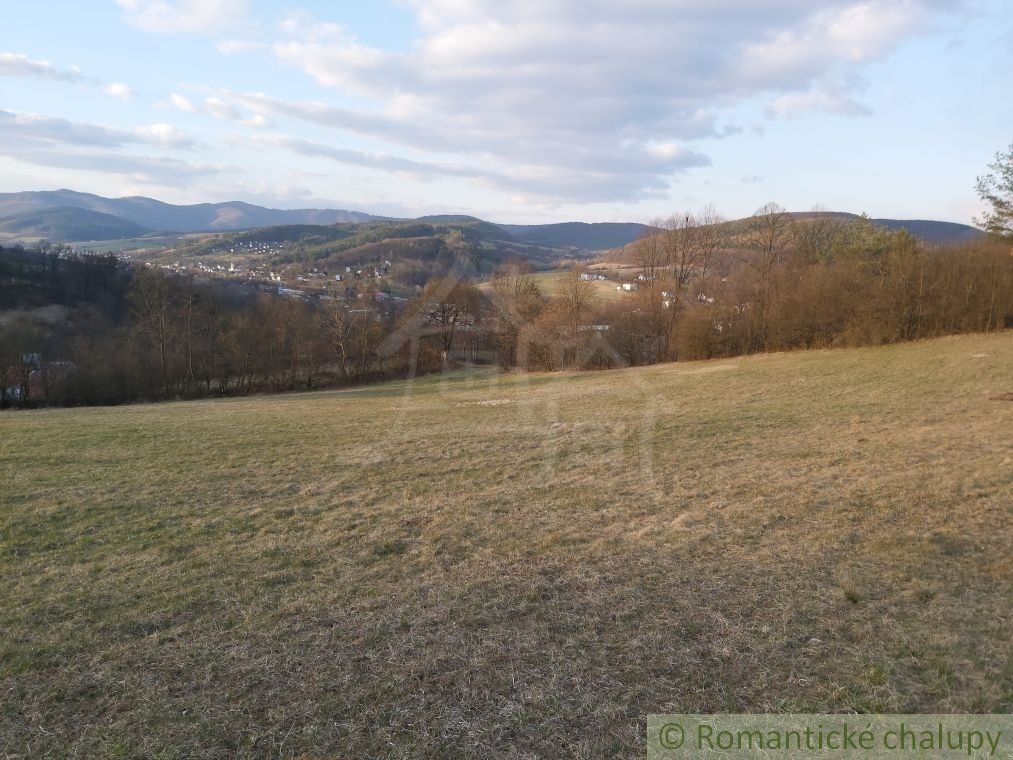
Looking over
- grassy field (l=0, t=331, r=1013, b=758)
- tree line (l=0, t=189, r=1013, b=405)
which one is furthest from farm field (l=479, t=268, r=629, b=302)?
grassy field (l=0, t=331, r=1013, b=758)

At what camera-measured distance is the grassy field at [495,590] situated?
4.12 meters

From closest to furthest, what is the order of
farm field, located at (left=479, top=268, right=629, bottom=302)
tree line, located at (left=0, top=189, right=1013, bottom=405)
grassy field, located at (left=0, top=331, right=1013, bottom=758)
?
1. grassy field, located at (left=0, top=331, right=1013, bottom=758)
2. tree line, located at (left=0, top=189, right=1013, bottom=405)
3. farm field, located at (left=479, top=268, right=629, bottom=302)

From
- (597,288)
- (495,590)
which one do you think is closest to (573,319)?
(597,288)

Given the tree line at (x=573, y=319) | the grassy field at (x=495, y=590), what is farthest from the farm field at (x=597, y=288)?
the grassy field at (x=495, y=590)

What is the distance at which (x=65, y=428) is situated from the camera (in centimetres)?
1758

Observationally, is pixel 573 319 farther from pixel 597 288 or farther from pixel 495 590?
pixel 495 590

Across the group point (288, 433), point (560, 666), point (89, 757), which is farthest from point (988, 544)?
point (288, 433)

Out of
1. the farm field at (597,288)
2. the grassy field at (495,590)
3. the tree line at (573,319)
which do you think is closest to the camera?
the grassy field at (495,590)

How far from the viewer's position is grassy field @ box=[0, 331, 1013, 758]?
4121 mm

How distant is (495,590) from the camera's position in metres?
5.99

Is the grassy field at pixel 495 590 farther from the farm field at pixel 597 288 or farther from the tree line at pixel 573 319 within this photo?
the farm field at pixel 597 288

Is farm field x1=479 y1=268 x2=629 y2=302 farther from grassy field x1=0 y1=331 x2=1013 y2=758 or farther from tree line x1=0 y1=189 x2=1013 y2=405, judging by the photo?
grassy field x1=0 y1=331 x2=1013 y2=758

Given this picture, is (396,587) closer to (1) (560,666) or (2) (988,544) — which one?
(1) (560,666)

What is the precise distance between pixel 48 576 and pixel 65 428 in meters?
13.5
